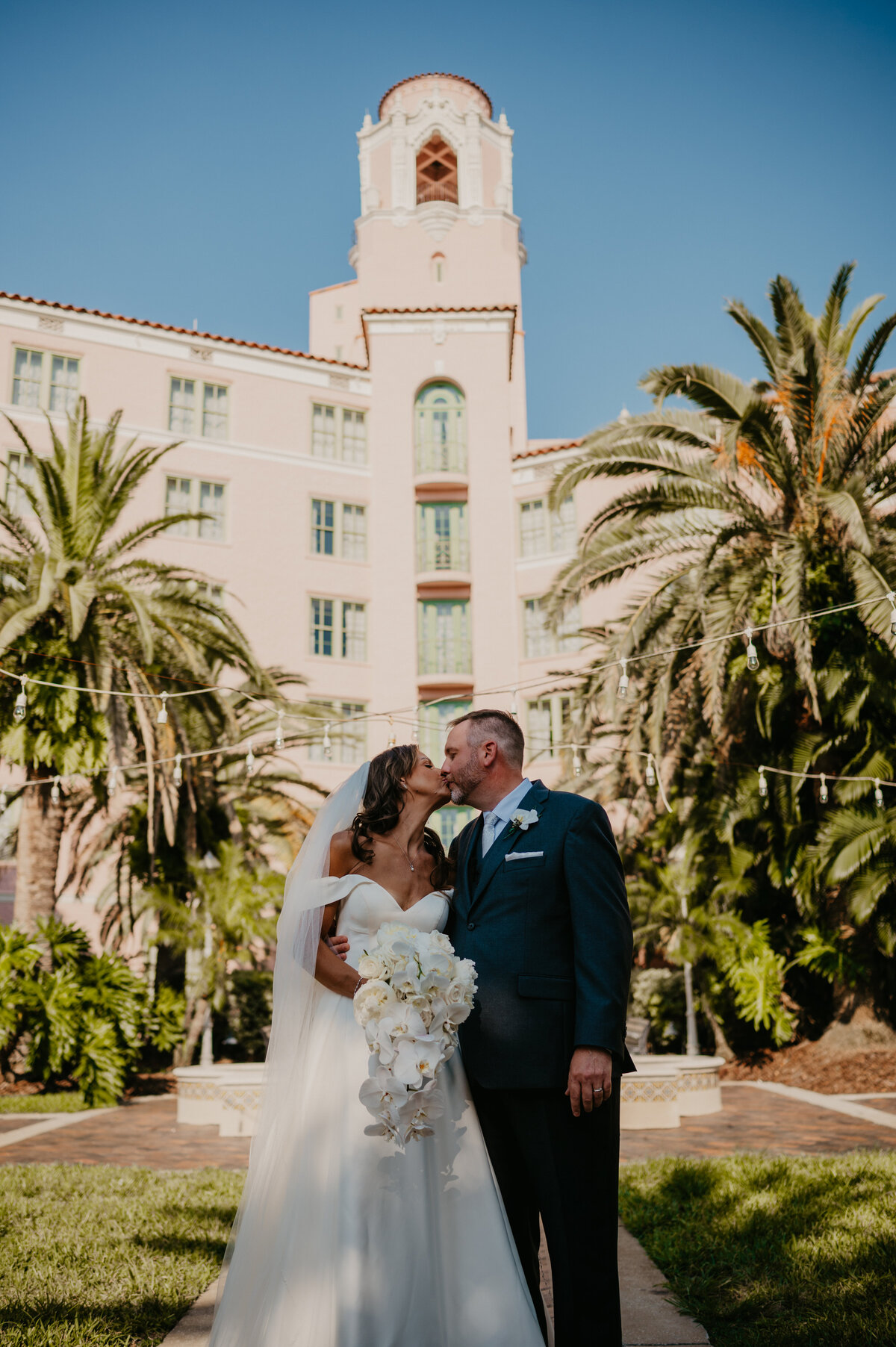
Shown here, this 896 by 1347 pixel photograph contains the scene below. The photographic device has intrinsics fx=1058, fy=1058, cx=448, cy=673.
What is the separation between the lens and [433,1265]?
384 cm

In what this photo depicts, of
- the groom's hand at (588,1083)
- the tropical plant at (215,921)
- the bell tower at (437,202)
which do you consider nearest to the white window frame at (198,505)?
the bell tower at (437,202)

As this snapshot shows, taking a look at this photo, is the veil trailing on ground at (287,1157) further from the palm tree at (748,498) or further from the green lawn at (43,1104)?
the green lawn at (43,1104)

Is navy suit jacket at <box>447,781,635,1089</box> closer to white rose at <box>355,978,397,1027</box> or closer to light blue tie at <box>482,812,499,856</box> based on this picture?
light blue tie at <box>482,812,499,856</box>

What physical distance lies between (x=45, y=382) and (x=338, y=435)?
7653mm

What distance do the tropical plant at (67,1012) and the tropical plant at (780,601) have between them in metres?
7.61

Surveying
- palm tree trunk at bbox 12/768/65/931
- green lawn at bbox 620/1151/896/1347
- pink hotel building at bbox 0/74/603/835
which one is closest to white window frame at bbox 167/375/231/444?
pink hotel building at bbox 0/74/603/835

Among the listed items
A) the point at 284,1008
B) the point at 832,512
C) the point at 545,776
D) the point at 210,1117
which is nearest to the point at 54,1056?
the point at 210,1117

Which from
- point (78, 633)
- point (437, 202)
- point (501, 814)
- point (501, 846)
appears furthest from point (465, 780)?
point (437, 202)

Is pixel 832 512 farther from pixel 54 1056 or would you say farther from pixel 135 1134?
pixel 54 1056

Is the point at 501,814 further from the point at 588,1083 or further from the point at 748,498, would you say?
the point at 748,498

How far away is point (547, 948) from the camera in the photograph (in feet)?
13.0

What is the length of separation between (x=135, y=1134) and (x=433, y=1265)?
333 inches

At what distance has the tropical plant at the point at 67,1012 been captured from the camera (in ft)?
44.4

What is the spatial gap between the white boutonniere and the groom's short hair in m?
0.27
